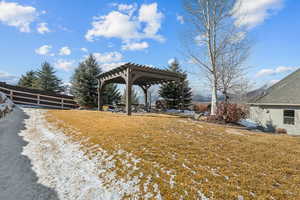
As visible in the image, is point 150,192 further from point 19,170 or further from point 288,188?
point 19,170

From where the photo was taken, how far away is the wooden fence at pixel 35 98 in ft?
42.4

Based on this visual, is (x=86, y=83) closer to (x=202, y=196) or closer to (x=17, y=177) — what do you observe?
(x=17, y=177)

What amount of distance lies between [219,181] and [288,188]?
112 cm

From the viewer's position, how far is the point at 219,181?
2.54m

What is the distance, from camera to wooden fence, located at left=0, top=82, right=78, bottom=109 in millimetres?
12913

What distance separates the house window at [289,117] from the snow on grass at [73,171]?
1208cm

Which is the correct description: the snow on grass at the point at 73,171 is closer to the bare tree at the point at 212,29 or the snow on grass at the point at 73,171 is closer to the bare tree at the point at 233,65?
the bare tree at the point at 212,29

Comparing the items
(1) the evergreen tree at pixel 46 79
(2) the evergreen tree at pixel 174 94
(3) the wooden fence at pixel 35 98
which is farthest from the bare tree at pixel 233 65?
(1) the evergreen tree at pixel 46 79

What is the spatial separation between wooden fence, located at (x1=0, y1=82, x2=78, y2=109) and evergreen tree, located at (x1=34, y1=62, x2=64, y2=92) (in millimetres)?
6738

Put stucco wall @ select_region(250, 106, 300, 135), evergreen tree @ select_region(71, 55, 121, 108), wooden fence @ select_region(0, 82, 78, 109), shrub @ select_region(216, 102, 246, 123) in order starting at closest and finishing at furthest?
1. shrub @ select_region(216, 102, 246, 123)
2. stucco wall @ select_region(250, 106, 300, 135)
3. wooden fence @ select_region(0, 82, 78, 109)
4. evergreen tree @ select_region(71, 55, 121, 108)

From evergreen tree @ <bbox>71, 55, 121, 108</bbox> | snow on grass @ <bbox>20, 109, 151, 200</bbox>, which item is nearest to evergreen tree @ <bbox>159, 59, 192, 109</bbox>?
evergreen tree @ <bbox>71, 55, 121, 108</bbox>

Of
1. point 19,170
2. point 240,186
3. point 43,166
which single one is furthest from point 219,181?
point 19,170

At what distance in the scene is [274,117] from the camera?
10609mm

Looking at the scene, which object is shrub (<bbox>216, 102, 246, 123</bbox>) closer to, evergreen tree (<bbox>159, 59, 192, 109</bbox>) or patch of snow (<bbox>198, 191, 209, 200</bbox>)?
patch of snow (<bbox>198, 191, 209, 200</bbox>)
